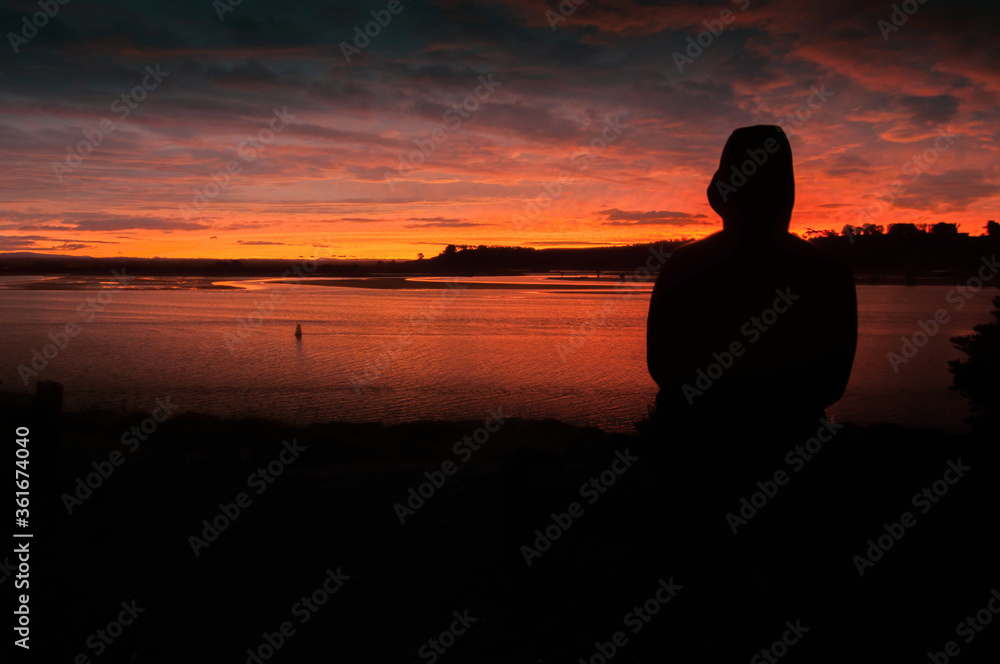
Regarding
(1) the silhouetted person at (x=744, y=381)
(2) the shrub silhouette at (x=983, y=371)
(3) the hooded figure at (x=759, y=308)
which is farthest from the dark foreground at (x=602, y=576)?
(2) the shrub silhouette at (x=983, y=371)

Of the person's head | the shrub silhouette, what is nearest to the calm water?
the shrub silhouette

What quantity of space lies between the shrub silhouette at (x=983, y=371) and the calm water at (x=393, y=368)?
1128cm

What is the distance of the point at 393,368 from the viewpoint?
31250 millimetres

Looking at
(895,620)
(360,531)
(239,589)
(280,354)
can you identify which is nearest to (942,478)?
(895,620)

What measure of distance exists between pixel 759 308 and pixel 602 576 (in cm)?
289

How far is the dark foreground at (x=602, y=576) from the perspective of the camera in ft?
15.0

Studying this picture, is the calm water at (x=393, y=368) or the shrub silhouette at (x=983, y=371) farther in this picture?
the calm water at (x=393, y=368)

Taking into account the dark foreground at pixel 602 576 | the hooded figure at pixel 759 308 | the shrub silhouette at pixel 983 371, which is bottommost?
the dark foreground at pixel 602 576

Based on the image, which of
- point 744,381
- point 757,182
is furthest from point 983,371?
point 757,182

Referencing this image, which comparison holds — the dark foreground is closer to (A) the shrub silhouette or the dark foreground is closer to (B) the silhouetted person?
(B) the silhouetted person

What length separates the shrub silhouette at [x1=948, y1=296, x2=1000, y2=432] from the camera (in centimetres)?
891

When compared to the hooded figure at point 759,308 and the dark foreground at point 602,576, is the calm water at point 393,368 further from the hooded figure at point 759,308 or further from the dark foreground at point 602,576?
the hooded figure at point 759,308

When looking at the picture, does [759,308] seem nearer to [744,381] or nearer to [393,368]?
[744,381]

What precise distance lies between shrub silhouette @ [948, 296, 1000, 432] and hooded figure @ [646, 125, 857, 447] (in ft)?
20.5
